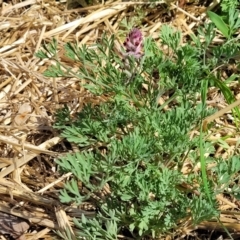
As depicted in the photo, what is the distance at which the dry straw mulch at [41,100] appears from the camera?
2.10m

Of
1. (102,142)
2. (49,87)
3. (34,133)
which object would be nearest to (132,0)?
(49,87)

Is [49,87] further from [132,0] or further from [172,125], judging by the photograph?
[172,125]

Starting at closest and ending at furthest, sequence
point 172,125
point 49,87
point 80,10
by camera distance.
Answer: point 172,125, point 49,87, point 80,10

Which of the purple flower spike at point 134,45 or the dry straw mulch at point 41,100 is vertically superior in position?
the purple flower spike at point 134,45

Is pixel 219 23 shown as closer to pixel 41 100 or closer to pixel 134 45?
→ pixel 134 45

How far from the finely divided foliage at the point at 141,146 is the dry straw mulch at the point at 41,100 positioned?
0.53 feet

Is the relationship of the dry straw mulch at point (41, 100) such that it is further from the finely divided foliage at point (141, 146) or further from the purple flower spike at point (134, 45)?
the purple flower spike at point (134, 45)

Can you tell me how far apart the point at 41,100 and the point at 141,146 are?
72 cm

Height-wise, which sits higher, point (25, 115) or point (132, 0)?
point (132, 0)

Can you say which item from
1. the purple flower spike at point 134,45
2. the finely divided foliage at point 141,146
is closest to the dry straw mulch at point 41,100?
the finely divided foliage at point 141,146

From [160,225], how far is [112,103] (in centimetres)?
41

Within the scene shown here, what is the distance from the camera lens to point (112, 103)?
6.56 ft

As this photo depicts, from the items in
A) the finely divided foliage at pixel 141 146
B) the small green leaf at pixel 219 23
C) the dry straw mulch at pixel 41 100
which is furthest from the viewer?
the small green leaf at pixel 219 23

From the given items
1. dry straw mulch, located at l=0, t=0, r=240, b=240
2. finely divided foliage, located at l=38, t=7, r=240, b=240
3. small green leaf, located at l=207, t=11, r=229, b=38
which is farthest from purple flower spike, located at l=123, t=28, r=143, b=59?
small green leaf, located at l=207, t=11, r=229, b=38
